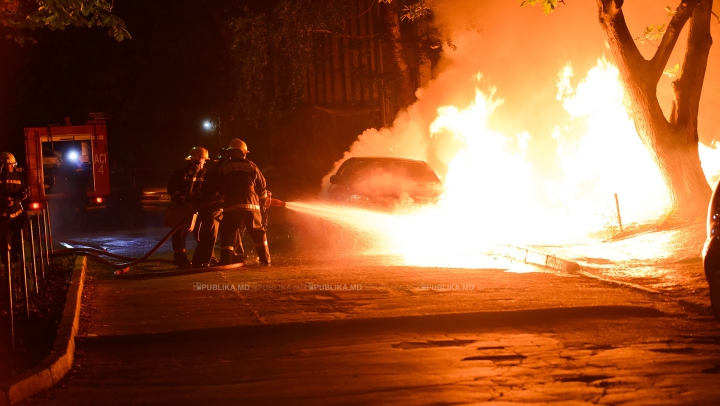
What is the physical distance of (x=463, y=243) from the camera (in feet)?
43.1

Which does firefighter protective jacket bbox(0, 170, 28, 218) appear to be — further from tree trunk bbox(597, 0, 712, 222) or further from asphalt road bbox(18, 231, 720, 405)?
tree trunk bbox(597, 0, 712, 222)

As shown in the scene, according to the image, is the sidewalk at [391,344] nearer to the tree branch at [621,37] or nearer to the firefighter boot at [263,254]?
the firefighter boot at [263,254]

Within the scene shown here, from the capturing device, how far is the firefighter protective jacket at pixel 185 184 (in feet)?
35.2

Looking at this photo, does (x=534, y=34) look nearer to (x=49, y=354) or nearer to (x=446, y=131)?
(x=446, y=131)

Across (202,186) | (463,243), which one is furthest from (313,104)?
(202,186)

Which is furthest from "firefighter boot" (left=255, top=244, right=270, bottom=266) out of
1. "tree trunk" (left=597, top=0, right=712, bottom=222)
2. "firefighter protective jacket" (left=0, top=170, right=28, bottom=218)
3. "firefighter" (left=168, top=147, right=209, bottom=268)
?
"tree trunk" (left=597, top=0, right=712, bottom=222)

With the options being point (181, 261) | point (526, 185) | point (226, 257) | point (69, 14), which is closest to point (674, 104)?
point (526, 185)

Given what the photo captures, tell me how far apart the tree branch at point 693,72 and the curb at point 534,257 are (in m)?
3.68

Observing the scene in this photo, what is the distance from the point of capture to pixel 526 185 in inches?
681

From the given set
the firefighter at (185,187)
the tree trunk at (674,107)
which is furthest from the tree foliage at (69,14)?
the tree trunk at (674,107)

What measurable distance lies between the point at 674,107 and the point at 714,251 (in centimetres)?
707

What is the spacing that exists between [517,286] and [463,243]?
15.0 feet

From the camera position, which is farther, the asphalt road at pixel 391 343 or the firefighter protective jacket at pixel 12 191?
the firefighter protective jacket at pixel 12 191

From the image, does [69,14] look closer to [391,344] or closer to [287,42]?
[391,344]
